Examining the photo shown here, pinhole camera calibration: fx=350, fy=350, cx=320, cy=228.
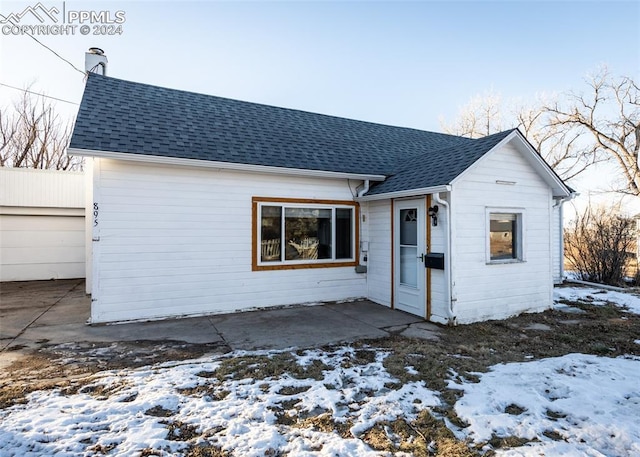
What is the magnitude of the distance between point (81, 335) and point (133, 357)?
1.56 m

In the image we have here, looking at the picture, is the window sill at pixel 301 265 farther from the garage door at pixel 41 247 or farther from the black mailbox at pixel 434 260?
the garage door at pixel 41 247

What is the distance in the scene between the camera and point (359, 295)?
27.3 ft

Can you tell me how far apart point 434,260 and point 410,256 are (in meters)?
0.82

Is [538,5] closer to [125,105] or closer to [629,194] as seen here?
[125,105]

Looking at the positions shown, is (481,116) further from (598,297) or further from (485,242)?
(485,242)

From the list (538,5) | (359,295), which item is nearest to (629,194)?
(538,5)

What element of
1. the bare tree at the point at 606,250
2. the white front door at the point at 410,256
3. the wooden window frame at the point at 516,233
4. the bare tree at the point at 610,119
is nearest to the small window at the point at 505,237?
the wooden window frame at the point at 516,233

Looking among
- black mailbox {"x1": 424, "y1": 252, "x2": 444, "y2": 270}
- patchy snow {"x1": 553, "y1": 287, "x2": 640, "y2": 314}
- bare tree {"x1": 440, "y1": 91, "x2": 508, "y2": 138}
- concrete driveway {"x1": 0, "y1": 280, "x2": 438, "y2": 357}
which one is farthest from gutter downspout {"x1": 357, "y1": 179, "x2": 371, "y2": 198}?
bare tree {"x1": 440, "y1": 91, "x2": 508, "y2": 138}

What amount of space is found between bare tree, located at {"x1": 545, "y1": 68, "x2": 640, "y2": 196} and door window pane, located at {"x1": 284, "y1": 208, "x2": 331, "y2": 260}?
19.9m

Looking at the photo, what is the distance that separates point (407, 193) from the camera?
6.72 metres

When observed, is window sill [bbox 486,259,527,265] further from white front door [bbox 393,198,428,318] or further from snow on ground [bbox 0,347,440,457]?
snow on ground [bbox 0,347,440,457]

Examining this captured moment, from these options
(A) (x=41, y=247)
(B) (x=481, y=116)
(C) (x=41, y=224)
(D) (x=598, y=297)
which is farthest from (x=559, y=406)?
(B) (x=481, y=116)

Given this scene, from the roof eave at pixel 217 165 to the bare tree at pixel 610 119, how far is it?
63.0ft

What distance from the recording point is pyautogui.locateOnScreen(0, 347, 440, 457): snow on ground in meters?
2.69
